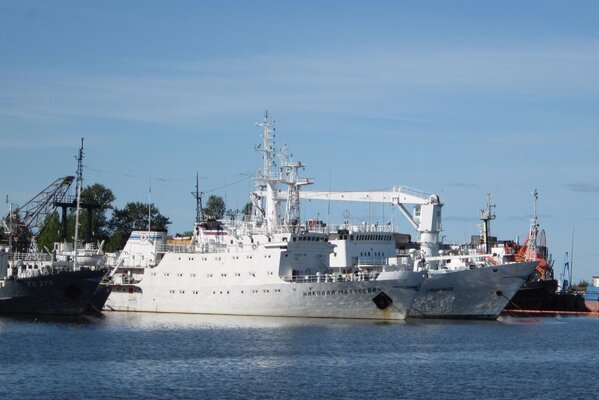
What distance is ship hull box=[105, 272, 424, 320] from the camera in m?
68.8

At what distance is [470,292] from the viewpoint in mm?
72438

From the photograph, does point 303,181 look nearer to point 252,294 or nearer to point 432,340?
point 252,294

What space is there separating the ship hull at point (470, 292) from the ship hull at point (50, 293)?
2126 centimetres

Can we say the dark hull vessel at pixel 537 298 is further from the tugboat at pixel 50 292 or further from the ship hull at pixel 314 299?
the tugboat at pixel 50 292

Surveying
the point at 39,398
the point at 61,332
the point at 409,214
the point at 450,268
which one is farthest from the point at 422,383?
the point at 409,214

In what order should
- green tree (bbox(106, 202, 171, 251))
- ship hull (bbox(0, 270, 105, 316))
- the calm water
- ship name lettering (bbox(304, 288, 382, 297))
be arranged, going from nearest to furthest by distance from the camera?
the calm water → ship name lettering (bbox(304, 288, 382, 297)) → ship hull (bbox(0, 270, 105, 316)) → green tree (bbox(106, 202, 171, 251))

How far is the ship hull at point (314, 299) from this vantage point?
68812 millimetres

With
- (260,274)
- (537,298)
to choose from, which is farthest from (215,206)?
(260,274)

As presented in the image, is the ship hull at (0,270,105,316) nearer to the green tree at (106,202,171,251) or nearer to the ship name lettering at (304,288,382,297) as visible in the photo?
the ship name lettering at (304,288,382,297)

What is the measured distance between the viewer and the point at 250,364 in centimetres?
4753

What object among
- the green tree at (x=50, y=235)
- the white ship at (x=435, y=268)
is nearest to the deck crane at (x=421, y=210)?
the white ship at (x=435, y=268)

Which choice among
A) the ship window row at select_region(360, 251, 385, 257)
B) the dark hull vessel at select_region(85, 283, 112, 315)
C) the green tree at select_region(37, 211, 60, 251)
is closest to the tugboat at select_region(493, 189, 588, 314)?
the ship window row at select_region(360, 251, 385, 257)

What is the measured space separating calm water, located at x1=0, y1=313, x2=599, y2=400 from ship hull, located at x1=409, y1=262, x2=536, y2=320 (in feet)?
10.4

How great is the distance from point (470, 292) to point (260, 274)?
13582mm
